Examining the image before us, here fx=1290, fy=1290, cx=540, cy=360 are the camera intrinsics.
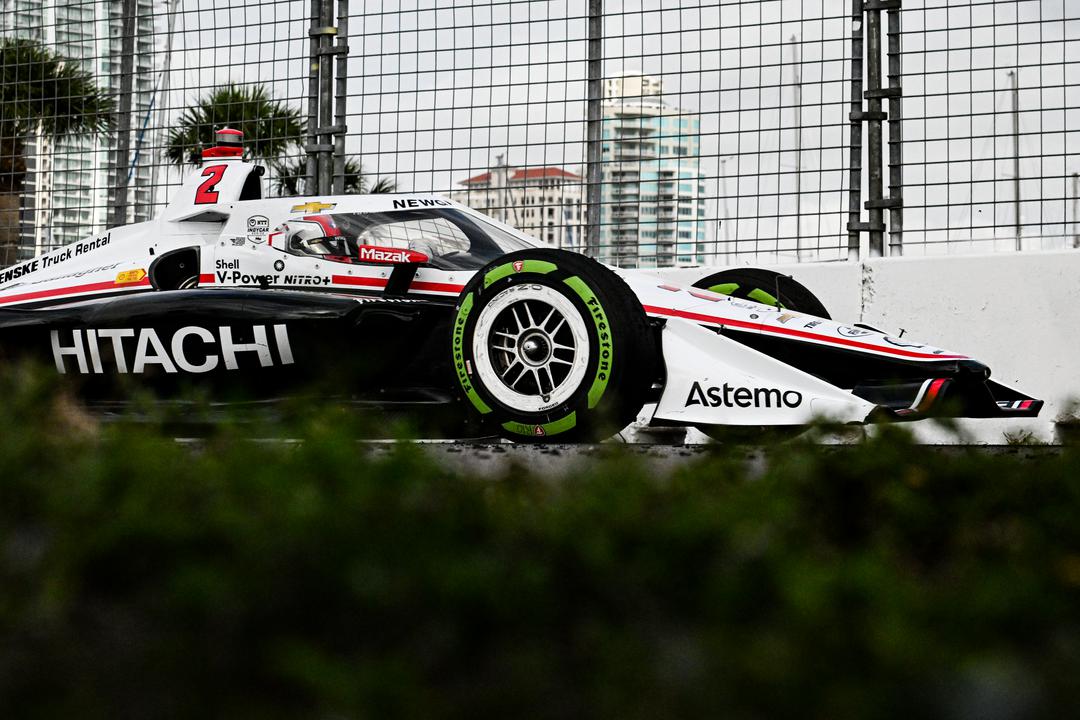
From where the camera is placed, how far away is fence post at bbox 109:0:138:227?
312 inches

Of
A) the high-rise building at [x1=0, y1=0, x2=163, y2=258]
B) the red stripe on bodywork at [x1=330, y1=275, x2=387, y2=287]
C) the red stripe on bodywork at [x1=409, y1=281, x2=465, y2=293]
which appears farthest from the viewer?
the high-rise building at [x1=0, y1=0, x2=163, y2=258]

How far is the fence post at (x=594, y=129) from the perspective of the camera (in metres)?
6.85

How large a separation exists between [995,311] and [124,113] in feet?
17.6

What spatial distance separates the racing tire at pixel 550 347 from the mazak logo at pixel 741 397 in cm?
16

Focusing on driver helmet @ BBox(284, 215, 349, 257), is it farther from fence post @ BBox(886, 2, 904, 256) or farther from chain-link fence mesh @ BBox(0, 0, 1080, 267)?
fence post @ BBox(886, 2, 904, 256)

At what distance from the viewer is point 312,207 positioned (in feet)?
17.4

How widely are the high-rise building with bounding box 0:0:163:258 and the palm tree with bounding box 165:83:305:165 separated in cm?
26

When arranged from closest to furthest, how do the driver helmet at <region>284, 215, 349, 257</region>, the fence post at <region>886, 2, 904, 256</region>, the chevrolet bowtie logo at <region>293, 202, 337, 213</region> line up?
the driver helmet at <region>284, 215, 349, 257</region> → the chevrolet bowtie logo at <region>293, 202, 337, 213</region> → the fence post at <region>886, 2, 904, 256</region>

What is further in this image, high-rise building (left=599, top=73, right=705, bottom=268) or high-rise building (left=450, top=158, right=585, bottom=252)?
high-rise building (left=450, top=158, right=585, bottom=252)

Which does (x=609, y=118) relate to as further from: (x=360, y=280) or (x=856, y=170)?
(x=360, y=280)

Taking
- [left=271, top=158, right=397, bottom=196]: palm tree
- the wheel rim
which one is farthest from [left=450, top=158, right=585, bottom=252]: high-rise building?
the wheel rim

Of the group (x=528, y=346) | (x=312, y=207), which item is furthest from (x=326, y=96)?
(x=528, y=346)

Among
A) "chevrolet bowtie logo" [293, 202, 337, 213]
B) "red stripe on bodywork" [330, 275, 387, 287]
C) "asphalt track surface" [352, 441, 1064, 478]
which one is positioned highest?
"chevrolet bowtie logo" [293, 202, 337, 213]

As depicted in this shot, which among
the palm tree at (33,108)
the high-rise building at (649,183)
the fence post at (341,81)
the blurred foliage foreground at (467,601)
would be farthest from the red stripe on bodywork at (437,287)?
the palm tree at (33,108)
